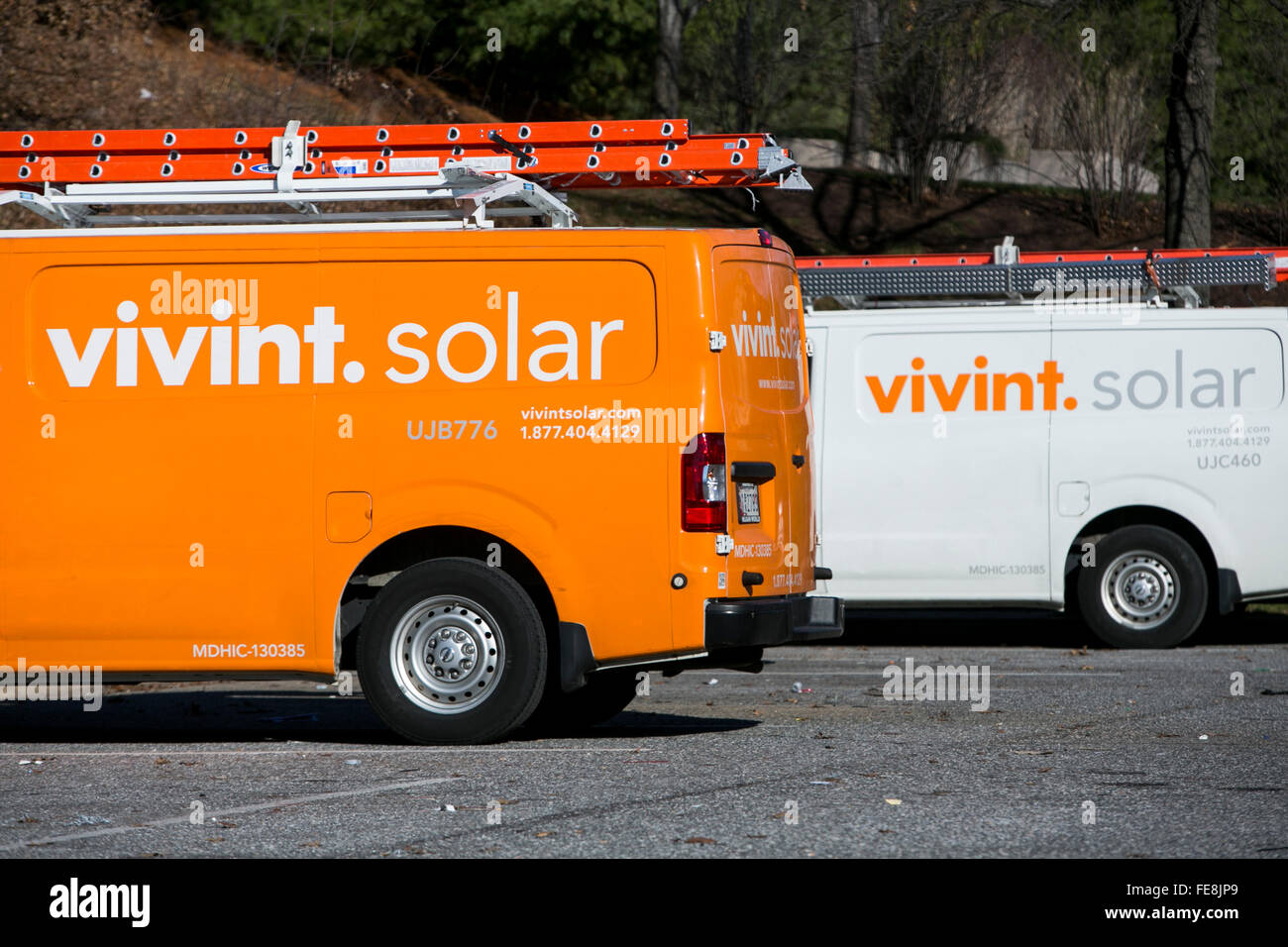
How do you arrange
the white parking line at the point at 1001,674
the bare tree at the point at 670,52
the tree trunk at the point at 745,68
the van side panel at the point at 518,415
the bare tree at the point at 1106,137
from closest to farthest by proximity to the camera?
1. the van side panel at the point at 518,415
2. the white parking line at the point at 1001,674
3. the bare tree at the point at 1106,137
4. the tree trunk at the point at 745,68
5. the bare tree at the point at 670,52

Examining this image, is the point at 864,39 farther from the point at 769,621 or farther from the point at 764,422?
the point at 769,621

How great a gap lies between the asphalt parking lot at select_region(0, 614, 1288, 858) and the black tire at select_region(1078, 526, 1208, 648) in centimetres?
186

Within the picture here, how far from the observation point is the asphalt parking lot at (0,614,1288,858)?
5523 mm

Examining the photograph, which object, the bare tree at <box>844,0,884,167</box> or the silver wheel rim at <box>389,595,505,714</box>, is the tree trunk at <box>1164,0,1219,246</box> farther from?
the silver wheel rim at <box>389,595,505,714</box>

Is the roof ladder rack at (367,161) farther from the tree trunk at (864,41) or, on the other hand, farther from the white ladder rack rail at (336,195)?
the tree trunk at (864,41)

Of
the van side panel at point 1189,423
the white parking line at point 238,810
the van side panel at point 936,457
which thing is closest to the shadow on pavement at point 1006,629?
the van side panel at point 936,457

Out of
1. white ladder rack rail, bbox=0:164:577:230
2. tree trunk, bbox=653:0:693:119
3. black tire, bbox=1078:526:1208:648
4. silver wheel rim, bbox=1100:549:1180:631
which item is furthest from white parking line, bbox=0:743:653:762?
tree trunk, bbox=653:0:693:119

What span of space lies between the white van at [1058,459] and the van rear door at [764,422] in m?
4.54

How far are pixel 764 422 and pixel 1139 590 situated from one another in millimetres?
5905

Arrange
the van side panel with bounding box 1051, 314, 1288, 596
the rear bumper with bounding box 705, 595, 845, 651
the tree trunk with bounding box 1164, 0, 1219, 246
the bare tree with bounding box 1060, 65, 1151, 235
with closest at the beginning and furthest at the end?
the rear bumper with bounding box 705, 595, 845, 651, the van side panel with bounding box 1051, 314, 1288, 596, the tree trunk with bounding box 1164, 0, 1219, 246, the bare tree with bounding box 1060, 65, 1151, 235

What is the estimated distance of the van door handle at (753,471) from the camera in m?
7.40
